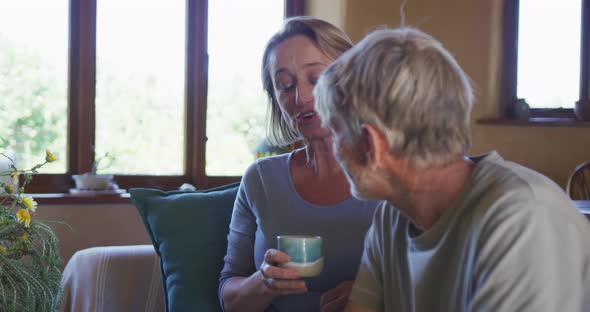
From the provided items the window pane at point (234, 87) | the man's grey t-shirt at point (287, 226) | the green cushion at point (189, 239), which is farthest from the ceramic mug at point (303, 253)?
the window pane at point (234, 87)

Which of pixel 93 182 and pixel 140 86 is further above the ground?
pixel 140 86

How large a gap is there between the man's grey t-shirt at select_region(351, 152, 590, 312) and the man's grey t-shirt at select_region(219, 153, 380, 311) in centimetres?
36

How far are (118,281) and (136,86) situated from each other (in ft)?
6.26

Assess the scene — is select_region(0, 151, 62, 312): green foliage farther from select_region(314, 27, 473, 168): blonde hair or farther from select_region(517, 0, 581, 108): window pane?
select_region(517, 0, 581, 108): window pane

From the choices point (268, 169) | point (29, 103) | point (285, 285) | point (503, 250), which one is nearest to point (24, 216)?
point (268, 169)

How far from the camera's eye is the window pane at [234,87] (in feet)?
12.8

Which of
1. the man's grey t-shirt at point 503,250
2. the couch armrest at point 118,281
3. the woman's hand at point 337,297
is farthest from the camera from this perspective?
the couch armrest at point 118,281

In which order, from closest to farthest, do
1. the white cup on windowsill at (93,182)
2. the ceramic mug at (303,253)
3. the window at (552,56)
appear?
the ceramic mug at (303,253), the white cup on windowsill at (93,182), the window at (552,56)

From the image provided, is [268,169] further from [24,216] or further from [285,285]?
[24,216]

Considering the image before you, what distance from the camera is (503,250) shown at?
0.90 metres

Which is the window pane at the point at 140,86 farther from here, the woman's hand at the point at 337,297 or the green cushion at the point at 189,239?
the woman's hand at the point at 337,297

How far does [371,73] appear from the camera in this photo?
1.03 metres

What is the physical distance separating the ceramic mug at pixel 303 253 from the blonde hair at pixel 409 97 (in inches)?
10.7

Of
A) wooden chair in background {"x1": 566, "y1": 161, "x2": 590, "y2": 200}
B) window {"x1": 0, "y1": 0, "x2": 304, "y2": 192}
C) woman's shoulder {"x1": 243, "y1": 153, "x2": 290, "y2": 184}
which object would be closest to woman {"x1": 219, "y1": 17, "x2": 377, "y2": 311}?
woman's shoulder {"x1": 243, "y1": 153, "x2": 290, "y2": 184}
